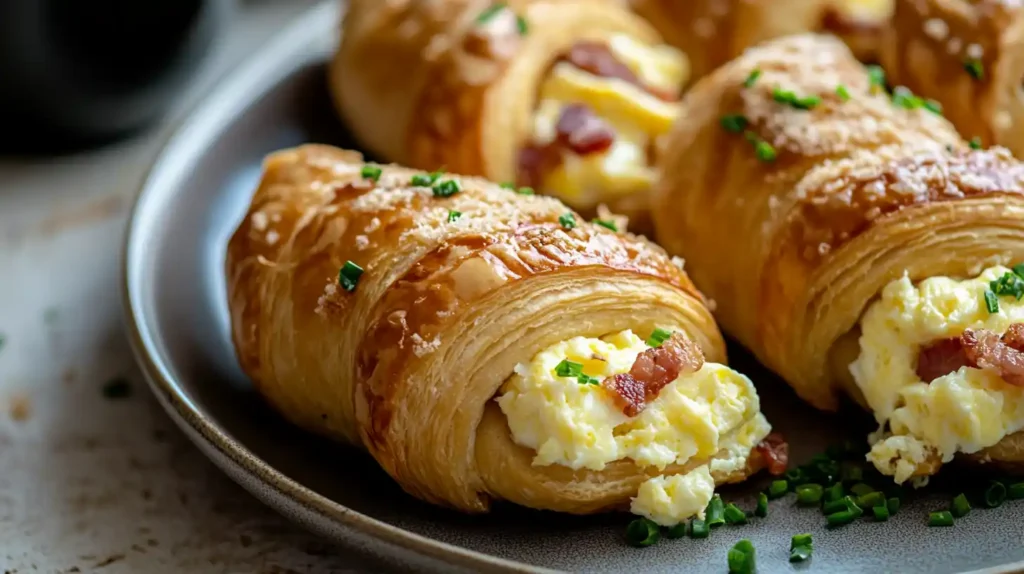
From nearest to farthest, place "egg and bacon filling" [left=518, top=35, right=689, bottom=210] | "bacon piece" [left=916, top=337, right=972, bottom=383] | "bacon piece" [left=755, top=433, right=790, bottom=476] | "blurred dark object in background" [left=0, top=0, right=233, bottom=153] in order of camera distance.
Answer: "bacon piece" [left=916, top=337, right=972, bottom=383] < "bacon piece" [left=755, top=433, right=790, bottom=476] < "egg and bacon filling" [left=518, top=35, right=689, bottom=210] < "blurred dark object in background" [left=0, top=0, right=233, bottom=153]

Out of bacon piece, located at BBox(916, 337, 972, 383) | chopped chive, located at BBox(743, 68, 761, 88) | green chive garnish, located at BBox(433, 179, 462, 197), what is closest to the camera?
bacon piece, located at BBox(916, 337, 972, 383)

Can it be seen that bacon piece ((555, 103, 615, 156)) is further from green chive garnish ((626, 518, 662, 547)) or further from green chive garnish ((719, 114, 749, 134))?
green chive garnish ((626, 518, 662, 547))

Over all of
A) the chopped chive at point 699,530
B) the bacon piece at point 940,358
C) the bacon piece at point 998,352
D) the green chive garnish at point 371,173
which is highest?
the bacon piece at point 998,352

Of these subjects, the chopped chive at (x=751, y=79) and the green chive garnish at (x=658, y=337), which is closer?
the green chive garnish at (x=658, y=337)

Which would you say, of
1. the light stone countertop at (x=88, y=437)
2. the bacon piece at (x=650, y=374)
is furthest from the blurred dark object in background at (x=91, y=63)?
the bacon piece at (x=650, y=374)

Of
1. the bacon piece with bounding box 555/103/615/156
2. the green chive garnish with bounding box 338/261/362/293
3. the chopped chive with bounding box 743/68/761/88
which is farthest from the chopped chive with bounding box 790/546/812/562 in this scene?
the bacon piece with bounding box 555/103/615/156

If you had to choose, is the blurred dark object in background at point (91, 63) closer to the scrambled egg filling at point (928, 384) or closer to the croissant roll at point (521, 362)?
the croissant roll at point (521, 362)

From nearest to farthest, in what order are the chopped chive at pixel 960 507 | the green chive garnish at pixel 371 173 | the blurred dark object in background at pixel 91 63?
the chopped chive at pixel 960 507
the green chive garnish at pixel 371 173
the blurred dark object in background at pixel 91 63
